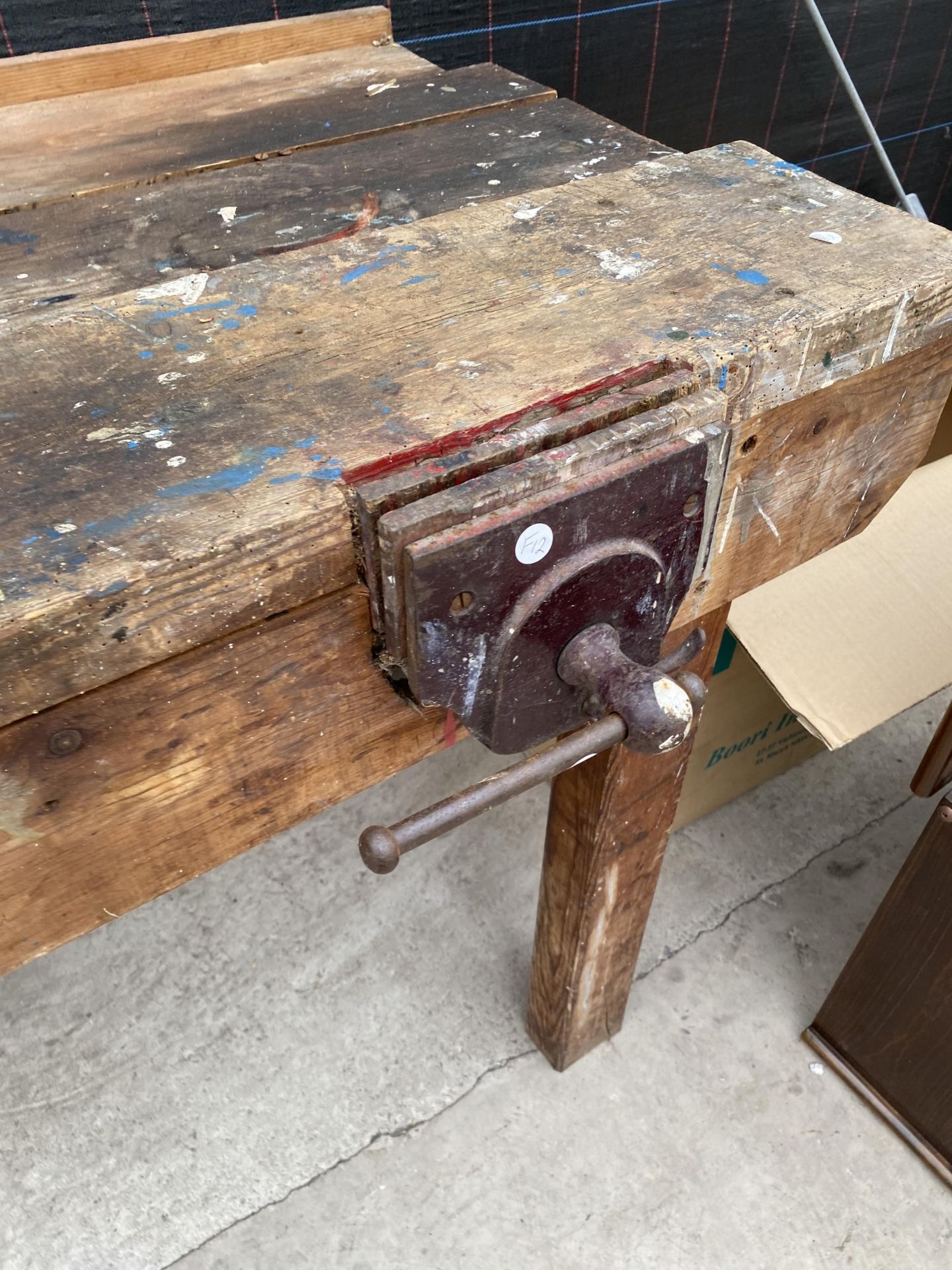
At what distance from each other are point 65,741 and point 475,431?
287 mm

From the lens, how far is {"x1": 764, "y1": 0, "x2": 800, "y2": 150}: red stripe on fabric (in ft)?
6.57

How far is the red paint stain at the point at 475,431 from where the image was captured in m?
0.52

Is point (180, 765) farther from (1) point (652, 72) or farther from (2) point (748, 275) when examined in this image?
(1) point (652, 72)

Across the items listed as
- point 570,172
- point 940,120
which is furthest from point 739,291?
point 940,120

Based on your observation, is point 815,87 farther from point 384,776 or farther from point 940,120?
point 384,776

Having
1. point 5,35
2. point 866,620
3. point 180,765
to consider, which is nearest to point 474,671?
point 180,765

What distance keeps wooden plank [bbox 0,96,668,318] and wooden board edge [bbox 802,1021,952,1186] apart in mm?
1405

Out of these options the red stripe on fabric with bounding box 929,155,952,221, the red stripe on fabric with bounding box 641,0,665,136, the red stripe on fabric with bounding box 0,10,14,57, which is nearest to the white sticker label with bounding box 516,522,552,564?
the red stripe on fabric with bounding box 0,10,14,57

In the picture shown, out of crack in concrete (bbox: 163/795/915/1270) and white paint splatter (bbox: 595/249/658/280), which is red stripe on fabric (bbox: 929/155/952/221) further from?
white paint splatter (bbox: 595/249/658/280)

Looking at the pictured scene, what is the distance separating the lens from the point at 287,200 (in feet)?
2.65

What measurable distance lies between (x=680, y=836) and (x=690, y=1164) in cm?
62

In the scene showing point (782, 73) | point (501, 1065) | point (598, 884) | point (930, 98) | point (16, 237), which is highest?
point (16, 237)

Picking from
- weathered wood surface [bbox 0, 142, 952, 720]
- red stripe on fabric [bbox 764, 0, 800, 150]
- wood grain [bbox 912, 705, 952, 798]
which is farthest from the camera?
red stripe on fabric [bbox 764, 0, 800, 150]

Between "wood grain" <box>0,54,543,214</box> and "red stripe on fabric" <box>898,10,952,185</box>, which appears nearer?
"wood grain" <box>0,54,543,214</box>
